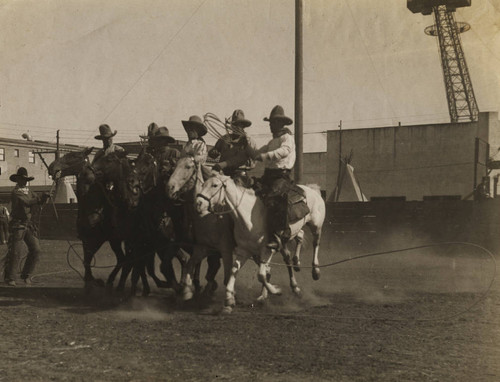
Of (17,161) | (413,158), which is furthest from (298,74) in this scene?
(17,161)

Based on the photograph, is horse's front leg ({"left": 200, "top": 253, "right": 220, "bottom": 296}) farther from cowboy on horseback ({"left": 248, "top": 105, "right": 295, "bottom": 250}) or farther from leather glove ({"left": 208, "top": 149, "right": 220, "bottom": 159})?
leather glove ({"left": 208, "top": 149, "right": 220, "bottom": 159})

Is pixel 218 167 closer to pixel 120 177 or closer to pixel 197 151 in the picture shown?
pixel 197 151

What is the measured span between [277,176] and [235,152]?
0.92 m

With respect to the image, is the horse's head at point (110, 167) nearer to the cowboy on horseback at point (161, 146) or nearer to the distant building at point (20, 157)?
the cowboy on horseback at point (161, 146)

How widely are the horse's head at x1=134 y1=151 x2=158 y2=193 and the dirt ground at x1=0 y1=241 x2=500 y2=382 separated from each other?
197 centimetres

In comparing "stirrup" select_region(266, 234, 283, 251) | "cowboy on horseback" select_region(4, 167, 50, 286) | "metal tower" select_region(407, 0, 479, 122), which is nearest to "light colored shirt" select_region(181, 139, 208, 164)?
"stirrup" select_region(266, 234, 283, 251)

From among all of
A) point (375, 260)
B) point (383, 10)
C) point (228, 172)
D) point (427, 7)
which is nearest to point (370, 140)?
point (427, 7)

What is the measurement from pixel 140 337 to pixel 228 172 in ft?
11.7

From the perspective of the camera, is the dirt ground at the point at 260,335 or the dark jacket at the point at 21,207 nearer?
the dirt ground at the point at 260,335

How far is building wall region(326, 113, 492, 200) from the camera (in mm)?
33281

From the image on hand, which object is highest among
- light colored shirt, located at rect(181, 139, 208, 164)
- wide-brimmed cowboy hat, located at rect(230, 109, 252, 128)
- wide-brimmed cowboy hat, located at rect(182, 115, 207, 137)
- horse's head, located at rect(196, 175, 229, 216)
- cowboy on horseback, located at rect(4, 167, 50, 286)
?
wide-brimmed cowboy hat, located at rect(230, 109, 252, 128)

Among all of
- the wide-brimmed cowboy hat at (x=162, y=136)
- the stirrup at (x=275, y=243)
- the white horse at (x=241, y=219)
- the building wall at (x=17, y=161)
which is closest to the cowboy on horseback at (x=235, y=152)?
the white horse at (x=241, y=219)

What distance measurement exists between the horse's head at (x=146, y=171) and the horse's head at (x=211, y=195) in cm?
130

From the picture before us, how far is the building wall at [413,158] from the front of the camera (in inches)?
1310
